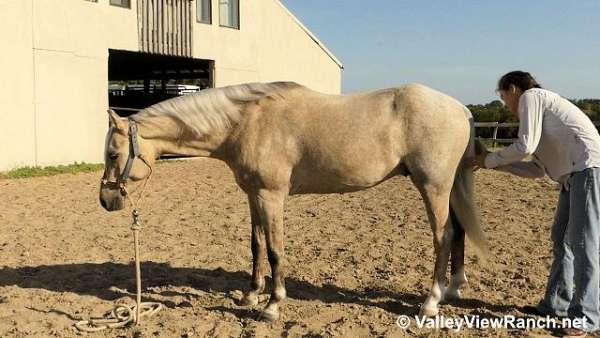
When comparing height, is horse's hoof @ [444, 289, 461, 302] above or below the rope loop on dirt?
above

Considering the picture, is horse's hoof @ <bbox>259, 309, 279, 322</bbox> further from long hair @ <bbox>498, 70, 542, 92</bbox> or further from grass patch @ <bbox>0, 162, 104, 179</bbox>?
grass patch @ <bbox>0, 162, 104, 179</bbox>

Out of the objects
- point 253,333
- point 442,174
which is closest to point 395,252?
point 442,174

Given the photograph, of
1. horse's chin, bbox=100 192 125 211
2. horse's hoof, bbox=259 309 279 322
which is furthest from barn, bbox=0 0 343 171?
horse's hoof, bbox=259 309 279 322

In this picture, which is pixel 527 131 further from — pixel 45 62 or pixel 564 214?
pixel 45 62

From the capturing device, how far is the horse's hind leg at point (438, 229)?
3.85 metres

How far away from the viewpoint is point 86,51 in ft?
43.1

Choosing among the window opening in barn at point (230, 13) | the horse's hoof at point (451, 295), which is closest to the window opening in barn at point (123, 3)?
the window opening in barn at point (230, 13)

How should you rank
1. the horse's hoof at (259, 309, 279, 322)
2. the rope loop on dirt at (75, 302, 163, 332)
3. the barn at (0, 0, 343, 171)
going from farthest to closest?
the barn at (0, 0, 343, 171) → the horse's hoof at (259, 309, 279, 322) → the rope loop on dirt at (75, 302, 163, 332)

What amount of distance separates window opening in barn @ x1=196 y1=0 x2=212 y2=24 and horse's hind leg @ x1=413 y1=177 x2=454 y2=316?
13497 millimetres

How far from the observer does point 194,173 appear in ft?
40.9

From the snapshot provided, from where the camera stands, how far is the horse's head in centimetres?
378

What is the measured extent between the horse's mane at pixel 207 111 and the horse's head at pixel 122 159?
185mm

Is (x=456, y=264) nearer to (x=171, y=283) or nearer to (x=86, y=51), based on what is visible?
(x=171, y=283)

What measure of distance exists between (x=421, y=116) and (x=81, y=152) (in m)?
A: 11.3
